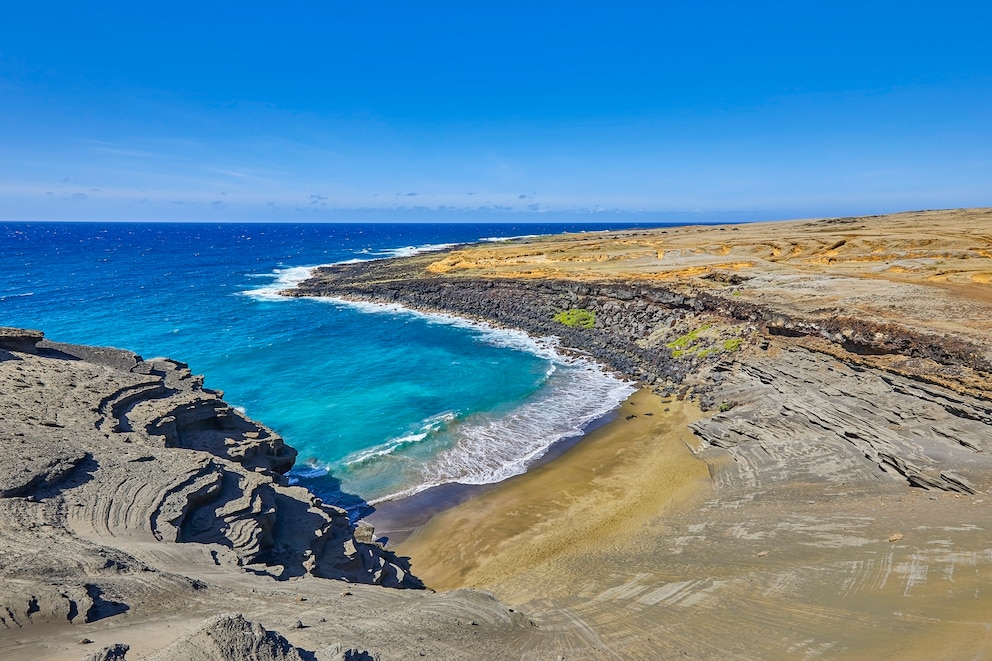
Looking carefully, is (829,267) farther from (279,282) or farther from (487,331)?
(279,282)

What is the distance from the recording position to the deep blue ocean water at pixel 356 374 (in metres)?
26.0

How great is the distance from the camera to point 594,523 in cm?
1962

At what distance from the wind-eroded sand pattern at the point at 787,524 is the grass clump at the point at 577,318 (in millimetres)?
19804

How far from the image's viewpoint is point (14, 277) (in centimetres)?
8312

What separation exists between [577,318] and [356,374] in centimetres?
2381

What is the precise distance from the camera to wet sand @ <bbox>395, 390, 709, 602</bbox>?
17281mm

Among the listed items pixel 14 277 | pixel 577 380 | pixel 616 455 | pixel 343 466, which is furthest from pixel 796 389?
pixel 14 277

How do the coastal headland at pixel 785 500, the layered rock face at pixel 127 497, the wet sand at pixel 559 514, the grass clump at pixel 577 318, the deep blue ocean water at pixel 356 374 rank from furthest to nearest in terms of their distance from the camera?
the grass clump at pixel 577 318 → the deep blue ocean water at pixel 356 374 → the wet sand at pixel 559 514 → the coastal headland at pixel 785 500 → the layered rock face at pixel 127 497

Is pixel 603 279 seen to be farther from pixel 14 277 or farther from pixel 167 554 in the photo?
pixel 14 277

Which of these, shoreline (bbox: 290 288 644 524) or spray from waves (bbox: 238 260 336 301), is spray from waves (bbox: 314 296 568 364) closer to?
shoreline (bbox: 290 288 644 524)

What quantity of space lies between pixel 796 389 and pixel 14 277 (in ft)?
370

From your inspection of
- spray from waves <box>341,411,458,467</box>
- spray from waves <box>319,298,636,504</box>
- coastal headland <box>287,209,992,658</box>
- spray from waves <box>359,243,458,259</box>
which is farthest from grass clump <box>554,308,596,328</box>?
spray from waves <box>359,243,458,259</box>

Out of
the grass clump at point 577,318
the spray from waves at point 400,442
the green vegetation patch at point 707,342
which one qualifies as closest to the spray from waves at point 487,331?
the grass clump at point 577,318

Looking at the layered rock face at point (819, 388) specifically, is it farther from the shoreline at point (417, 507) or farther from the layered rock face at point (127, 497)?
the layered rock face at point (127, 497)
